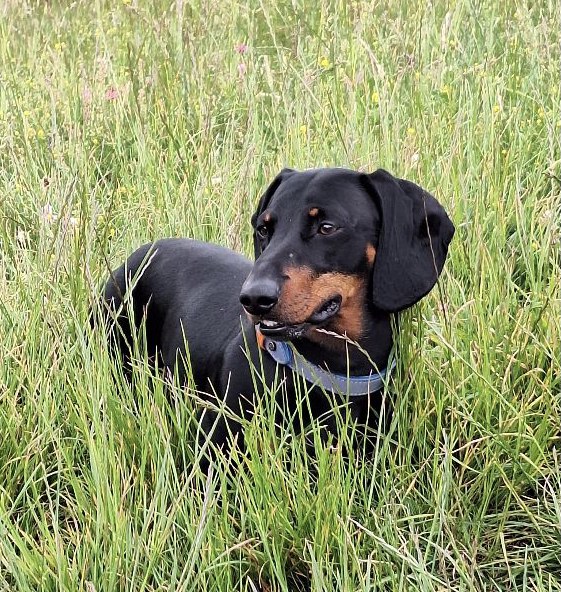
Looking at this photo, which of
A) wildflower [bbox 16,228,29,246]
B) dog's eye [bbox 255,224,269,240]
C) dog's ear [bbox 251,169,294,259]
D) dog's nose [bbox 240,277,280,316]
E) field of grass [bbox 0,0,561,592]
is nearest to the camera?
field of grass [bbox 0,0,561,592]

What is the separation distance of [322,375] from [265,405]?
190 mm

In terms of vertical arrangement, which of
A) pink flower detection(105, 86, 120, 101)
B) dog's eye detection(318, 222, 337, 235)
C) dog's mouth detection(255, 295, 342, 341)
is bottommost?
dog's mouth detection(255, 295, 342, 341)

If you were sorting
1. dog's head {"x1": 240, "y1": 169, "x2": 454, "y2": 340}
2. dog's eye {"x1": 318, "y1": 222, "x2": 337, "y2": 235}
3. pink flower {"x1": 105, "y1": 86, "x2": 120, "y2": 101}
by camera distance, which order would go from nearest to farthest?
1. dog's head {"x1": 240, "y1": 169, "x2": 454, "y2": 340}
2. dog's eye {"x1": 318, "y1": 222, "x2": 337, "y2": 235}
3. pink flower {"x1": 105, "y1": 86, "x2": 120, "y2": 101}

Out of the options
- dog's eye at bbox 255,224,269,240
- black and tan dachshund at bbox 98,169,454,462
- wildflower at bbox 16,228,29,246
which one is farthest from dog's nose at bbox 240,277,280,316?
wildflower at bbox 16,228,29,246

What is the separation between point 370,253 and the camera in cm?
261

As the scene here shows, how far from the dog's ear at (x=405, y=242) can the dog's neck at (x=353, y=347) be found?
0.11 meters

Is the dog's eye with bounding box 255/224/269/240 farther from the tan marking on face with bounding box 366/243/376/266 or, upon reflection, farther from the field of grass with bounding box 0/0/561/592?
the field of grass with bounding box 0/0/561/592

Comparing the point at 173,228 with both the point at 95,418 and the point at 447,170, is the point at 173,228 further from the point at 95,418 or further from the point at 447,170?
the point at 95,418

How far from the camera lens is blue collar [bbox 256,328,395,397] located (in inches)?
98.2

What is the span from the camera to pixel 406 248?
102 inches

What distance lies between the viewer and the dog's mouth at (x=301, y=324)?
2.39 m

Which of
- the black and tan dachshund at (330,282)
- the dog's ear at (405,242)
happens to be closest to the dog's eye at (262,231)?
the black and tan dachshund at (330,282)

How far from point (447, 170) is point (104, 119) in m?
1.95

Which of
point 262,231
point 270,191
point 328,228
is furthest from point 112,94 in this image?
point 328,228
